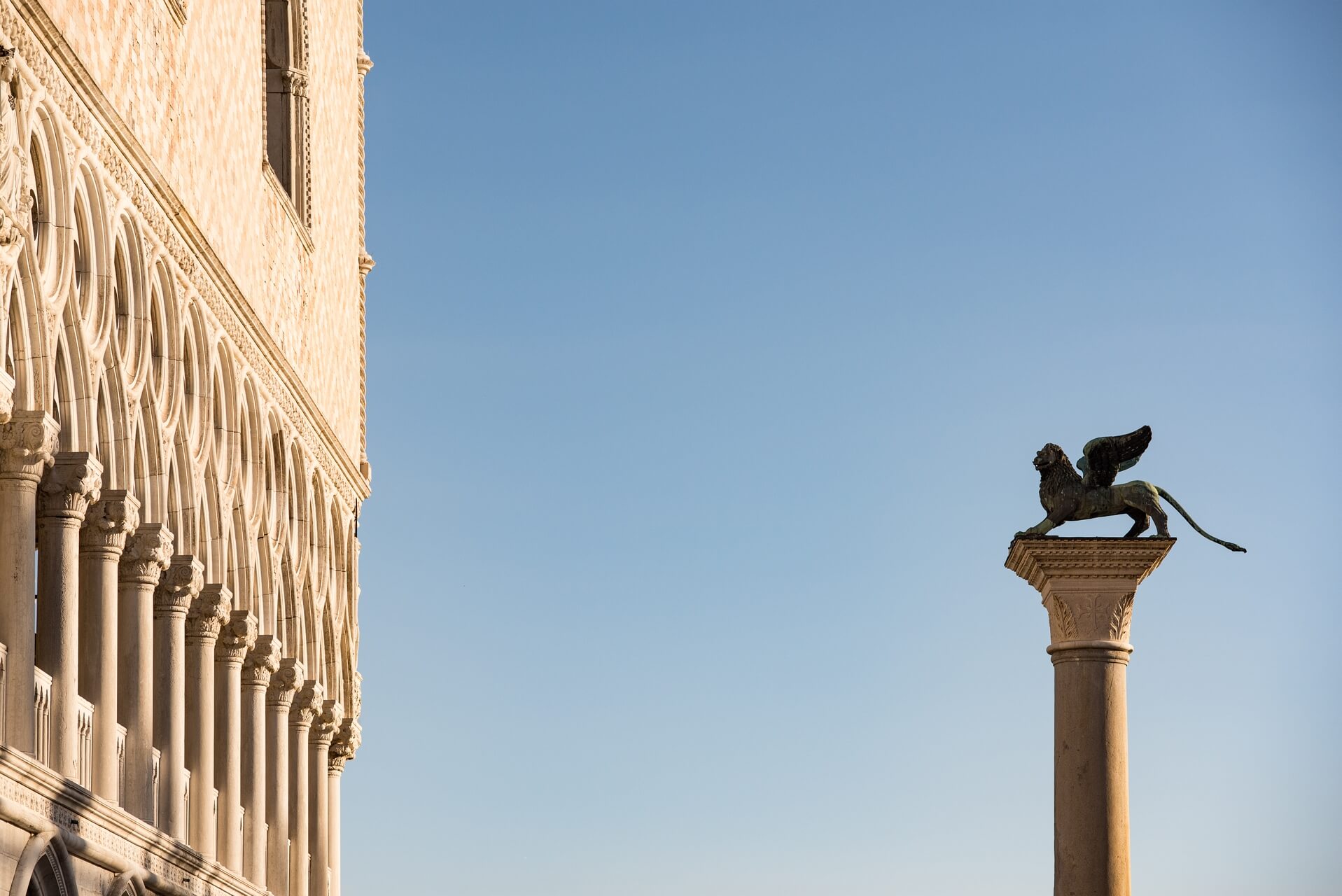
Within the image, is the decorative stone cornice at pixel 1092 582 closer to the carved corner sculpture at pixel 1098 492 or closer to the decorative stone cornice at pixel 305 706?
the carved corner sculpture at pixel 1098 492

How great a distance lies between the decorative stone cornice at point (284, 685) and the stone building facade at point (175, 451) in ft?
0.15

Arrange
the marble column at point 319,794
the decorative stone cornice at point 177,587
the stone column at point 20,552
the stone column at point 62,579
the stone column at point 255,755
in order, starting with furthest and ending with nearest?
the marble column at point 319,794, the stone column at point 255,755, the decorative stone cornice at point 177,587, the stone column at point 62,579, the stone column at point 20,552

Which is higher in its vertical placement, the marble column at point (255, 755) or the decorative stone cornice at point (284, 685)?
the decorative stone cornice at point (284, 685)

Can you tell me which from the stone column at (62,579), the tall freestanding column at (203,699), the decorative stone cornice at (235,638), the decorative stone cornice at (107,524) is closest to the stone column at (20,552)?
the stone column at (62,579)

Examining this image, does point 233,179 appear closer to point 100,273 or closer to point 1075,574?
point 100,273

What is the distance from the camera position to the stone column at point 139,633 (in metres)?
18.0

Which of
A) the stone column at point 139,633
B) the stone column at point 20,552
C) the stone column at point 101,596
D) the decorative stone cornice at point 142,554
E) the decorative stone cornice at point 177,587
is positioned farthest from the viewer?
the decorative stone cornice at point 177,587

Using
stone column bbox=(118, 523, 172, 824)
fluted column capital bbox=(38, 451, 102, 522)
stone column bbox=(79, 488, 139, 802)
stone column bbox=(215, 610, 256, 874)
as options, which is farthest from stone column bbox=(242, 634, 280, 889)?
fluted column capital bbox=(38, 451, 102, 522)

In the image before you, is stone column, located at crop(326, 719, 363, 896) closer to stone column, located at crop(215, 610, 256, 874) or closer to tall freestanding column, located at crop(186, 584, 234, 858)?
stone column, located at crop(215, 610, 256, 874)

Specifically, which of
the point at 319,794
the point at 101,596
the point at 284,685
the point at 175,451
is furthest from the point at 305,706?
the point at 101,596

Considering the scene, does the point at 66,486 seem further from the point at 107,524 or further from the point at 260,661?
the point at 260,661

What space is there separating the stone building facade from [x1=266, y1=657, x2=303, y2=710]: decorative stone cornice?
4cm

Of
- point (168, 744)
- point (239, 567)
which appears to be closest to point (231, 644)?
point (239, 567)

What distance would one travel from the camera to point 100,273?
17.0 meters
